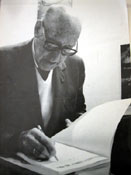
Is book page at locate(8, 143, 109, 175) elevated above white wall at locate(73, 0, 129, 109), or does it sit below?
below

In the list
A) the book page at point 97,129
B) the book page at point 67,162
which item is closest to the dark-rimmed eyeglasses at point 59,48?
the book page at point 97,129

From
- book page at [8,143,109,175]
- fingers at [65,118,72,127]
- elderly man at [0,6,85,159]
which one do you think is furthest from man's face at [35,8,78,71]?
book page at [8,143,109,175]

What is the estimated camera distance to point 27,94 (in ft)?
2.84

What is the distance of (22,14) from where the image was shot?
0.92 m

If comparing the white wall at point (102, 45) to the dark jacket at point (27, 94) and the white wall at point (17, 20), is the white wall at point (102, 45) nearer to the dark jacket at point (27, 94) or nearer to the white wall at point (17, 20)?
the dark jacket at point (27, 94)

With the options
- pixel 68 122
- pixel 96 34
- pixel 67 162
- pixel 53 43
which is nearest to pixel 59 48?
pixel 53 43

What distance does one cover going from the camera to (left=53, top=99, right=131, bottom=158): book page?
77 cm

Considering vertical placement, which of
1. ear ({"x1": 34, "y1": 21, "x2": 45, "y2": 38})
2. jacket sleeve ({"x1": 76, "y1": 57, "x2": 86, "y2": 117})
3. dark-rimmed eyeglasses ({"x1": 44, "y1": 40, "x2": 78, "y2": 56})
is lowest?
jacket sleeve ({"x1": 76, "y1": 57, "x2": 86, "y2": 117})

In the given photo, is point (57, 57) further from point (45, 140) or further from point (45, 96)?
point (45, 140)

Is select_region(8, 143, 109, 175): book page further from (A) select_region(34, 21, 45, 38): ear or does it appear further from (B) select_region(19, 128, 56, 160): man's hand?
(A) select_region(34, 21, 45, 38): ear

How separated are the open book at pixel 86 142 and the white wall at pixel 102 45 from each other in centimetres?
4

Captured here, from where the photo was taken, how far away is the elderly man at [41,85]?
0.83m

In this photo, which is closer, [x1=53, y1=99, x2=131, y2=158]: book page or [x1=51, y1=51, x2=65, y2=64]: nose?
[x1=53, y1=99, x2=131, y2=158]: book page

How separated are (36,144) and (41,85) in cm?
23
